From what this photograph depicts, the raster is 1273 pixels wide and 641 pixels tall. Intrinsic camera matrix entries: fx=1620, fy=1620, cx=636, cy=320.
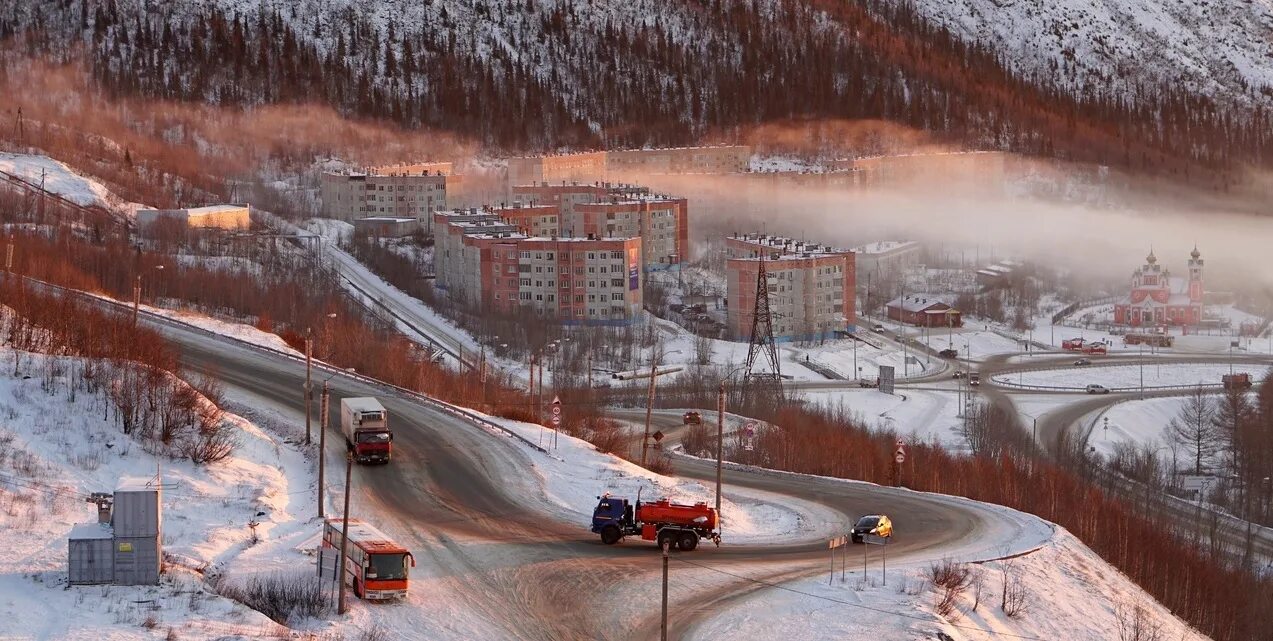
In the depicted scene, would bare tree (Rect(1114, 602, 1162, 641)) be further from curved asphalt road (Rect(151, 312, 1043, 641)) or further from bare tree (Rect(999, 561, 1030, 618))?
curved asphalt road (Rect(151, 312, 1043, 641))

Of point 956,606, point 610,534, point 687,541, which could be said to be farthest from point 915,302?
point 956,606

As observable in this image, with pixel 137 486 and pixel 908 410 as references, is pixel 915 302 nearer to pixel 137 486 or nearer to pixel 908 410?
pixel 908 410

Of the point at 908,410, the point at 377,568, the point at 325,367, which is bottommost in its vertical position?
the point at 908,410

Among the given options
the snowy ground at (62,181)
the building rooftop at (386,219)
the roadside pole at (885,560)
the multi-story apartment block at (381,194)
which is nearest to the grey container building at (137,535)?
the roadside pole at (885,560)

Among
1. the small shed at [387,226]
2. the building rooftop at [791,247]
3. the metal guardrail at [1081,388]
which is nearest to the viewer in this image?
the metal guardrail at [1081,388]

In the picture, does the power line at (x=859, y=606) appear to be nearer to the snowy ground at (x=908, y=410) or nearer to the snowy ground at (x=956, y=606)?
the snowy ground at (x=956, y=606)

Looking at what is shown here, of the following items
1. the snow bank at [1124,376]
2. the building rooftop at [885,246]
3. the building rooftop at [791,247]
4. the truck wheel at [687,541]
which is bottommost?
the snow bank at [1124,376]

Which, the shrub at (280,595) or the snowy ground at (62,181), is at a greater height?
the snowy ground at (62,181)
